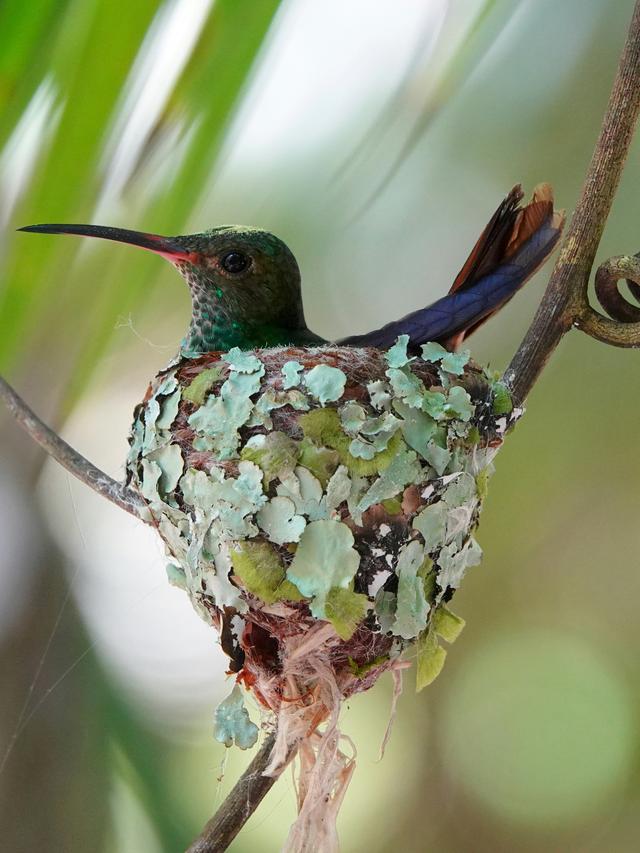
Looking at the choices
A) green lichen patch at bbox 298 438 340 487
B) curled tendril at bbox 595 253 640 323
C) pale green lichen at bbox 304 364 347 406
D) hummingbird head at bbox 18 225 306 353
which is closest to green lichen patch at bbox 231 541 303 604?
green lichen patch at bbox 298 438 340 487

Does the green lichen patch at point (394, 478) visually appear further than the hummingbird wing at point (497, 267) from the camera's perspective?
No

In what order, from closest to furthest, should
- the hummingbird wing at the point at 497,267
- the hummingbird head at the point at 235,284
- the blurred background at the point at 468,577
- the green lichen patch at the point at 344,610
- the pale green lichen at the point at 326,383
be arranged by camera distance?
the green lichen patch at the point at 344,610 < the pale green lichen at the point at 326,383 < the hummingbird wing at the point at 497,267 < the hummingbird head at the point at 235,284 < the blurred background at the point at 468,577

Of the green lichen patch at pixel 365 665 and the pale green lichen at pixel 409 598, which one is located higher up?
the pale green lichen at pixel 409 598

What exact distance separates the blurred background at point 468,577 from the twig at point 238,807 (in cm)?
97

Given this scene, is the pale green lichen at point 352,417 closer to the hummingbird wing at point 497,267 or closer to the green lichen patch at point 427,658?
the hummingbird wing at point 497,267

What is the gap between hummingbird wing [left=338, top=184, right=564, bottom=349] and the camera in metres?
1.36

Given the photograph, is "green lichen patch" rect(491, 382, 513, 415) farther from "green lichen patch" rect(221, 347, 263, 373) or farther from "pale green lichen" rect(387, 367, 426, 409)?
"green lichen patch" rect(221, 347, 263, 373)

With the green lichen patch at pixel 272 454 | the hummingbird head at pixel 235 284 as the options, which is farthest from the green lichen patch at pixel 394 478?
the hummingbird head at pixel 235 284

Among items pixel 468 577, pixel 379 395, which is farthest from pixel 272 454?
pixel 468 577

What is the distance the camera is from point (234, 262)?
1.56 meters

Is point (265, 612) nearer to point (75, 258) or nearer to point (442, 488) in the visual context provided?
point (442, 488)

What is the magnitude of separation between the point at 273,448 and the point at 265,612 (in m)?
0.21

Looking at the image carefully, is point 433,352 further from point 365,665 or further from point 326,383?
point 365,665

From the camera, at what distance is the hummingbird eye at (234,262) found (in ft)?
5.08
